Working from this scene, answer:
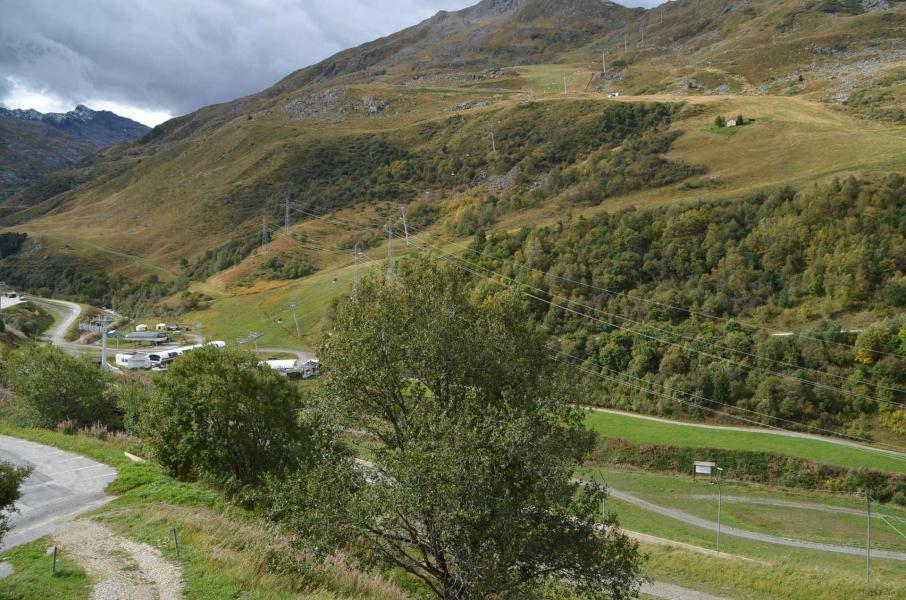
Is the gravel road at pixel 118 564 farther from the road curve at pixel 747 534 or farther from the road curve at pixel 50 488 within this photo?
the road curve at pixel 747 534

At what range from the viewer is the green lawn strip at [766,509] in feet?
84.6

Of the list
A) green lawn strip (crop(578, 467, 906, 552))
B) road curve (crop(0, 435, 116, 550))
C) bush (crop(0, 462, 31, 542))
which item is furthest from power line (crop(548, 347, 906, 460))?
bush (crop(0, 462, 31, 542))

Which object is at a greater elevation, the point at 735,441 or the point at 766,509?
the point at 735,441

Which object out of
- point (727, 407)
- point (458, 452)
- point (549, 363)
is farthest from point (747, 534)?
point (458, 452)

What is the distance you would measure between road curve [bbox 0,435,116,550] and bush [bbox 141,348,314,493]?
2379 mm

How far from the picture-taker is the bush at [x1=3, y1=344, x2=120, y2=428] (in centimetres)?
2998

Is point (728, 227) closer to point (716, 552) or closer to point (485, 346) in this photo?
point (716, 552)

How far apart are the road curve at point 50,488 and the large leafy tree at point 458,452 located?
24.8 feet

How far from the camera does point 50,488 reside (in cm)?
1956

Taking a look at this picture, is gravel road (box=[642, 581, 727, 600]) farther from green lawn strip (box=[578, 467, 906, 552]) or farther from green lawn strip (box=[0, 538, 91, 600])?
green lawn strip (box=[0, 538, 91, 600])

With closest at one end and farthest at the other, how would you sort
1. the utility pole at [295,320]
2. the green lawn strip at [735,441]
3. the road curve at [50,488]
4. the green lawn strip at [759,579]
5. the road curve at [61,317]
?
the road curve at [50,488] < the green lawn strip at [759,579] < the green lawn strip at [735,441] < the utility pole at [295,320] < the road curve at [61,317]

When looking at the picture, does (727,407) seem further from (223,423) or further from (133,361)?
(133,361)

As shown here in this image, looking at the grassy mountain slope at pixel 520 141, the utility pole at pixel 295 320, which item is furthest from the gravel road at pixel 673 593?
the utility pole at pixel 295 320

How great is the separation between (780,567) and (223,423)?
20.7 metres
